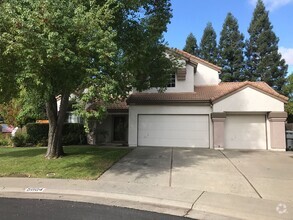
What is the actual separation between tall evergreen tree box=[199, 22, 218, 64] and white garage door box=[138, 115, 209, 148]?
31881 millimetres

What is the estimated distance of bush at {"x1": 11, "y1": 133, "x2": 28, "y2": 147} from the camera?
21469 millimetres

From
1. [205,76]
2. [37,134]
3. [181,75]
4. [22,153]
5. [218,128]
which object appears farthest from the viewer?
[205,76]

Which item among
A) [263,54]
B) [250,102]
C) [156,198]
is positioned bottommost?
[156,198]

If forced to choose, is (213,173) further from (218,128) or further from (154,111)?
(154,111)

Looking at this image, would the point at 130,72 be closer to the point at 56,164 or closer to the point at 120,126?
the point at 56,164

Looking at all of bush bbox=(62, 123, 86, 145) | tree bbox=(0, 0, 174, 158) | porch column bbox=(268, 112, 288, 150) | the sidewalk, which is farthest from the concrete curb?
porch column bbox=(268, 112, 288, 150)

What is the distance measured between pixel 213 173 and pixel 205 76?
45.5 ft

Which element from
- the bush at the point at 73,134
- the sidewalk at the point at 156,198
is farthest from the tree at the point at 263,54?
the sidewalk at the point at 156,198

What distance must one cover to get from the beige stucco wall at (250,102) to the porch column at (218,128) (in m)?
0.46

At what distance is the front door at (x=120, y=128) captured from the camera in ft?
76.6

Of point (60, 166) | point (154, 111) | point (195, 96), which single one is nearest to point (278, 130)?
point (195, 96)

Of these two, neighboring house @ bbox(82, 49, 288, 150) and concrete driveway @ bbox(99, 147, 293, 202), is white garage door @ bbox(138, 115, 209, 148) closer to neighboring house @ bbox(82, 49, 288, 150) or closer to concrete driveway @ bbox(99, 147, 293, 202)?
neighboring house @ bbox(82, 49, 288, 150)

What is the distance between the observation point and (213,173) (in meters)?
11.6

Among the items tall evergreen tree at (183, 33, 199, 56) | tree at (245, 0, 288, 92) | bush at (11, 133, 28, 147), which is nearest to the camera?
bush at (11, 133, 28, 147)
